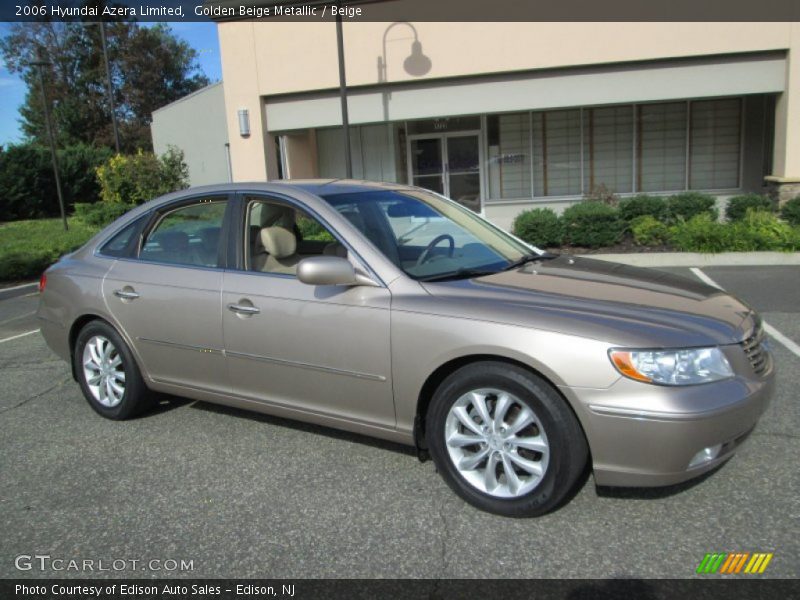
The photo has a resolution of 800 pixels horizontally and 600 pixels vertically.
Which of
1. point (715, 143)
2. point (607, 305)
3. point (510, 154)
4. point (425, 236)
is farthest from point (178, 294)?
point (715, 143)

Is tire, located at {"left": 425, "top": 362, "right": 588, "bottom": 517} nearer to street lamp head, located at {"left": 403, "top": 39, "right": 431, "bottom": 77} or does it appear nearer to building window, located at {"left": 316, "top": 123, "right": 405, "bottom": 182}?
street lamp head, located at {"left": 403, "top": 39, "right": 431, "bottom": 77}

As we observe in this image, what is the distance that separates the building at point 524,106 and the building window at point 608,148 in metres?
0.03

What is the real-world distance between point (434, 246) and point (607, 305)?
1.18 metres

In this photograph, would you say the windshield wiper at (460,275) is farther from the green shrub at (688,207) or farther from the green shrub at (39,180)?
the green shrub at (39,180)

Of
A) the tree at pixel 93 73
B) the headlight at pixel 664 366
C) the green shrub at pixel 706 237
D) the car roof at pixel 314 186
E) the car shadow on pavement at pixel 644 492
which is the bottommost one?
the car shadow on pavement at pixel 644 492

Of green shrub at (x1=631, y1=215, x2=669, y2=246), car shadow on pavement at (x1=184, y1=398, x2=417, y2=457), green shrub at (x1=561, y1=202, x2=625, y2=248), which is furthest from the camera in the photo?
green shrub at (x1=561, y1=202, x2=625, y2=248)

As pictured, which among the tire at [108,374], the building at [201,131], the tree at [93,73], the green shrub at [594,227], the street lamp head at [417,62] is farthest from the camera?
the tree at [93,73]

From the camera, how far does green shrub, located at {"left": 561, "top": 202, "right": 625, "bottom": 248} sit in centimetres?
1208

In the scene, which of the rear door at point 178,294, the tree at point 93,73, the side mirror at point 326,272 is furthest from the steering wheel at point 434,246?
the tree at point 93,73

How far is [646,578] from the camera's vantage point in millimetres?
2766

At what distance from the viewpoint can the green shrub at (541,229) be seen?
12305mm

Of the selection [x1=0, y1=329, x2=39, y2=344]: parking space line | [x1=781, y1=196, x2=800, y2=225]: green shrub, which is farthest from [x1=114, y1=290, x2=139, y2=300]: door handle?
[x1=781, y1=196, x2=800, y2=225]: green shrub

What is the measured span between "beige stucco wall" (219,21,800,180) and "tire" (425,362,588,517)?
1125 centimetres

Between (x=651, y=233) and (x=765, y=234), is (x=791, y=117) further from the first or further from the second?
(x=651, y=233)
